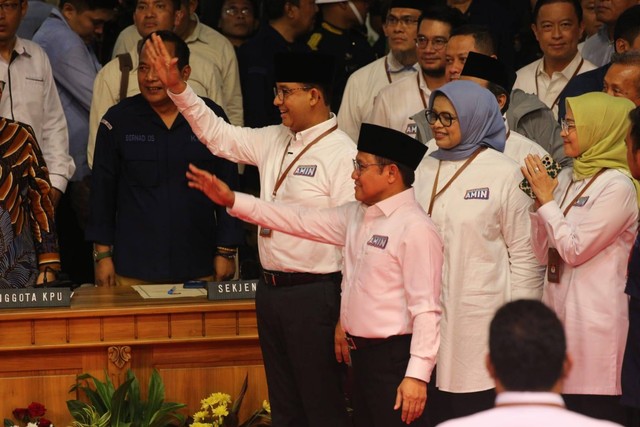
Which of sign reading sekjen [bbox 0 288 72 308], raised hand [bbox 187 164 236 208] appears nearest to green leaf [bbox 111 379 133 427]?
sign reading sekjen [bbox 0 288 72 308]

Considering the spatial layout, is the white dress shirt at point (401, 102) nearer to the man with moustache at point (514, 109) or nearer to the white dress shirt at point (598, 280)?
the man with moustache at point (514, 109)

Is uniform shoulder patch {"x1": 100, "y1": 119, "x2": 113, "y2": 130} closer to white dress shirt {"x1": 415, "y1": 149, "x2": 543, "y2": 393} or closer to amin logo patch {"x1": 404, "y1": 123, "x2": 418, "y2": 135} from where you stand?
amin logo patch {"x1": 404, "y1": 123, "x2": 418, "y2": 135}

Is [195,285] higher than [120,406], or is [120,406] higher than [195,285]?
[195,285]

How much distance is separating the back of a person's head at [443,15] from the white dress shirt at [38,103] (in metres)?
1.95

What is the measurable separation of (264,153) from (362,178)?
3.00 feet

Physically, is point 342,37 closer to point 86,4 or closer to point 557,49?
point 86,4

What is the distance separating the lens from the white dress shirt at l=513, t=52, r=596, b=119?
657 centimetres

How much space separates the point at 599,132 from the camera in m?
4.78

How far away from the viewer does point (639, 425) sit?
4.73m

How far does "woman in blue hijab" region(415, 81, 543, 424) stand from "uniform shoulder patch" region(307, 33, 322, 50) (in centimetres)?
285

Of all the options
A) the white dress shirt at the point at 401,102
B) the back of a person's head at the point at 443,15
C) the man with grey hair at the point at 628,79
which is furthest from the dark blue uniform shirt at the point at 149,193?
the man with grey hair at the point at 628,79

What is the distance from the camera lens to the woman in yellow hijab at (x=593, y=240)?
15.4ft

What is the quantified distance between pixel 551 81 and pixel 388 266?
242 cm

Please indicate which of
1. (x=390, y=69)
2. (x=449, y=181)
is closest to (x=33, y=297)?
(x=449, y=181)
